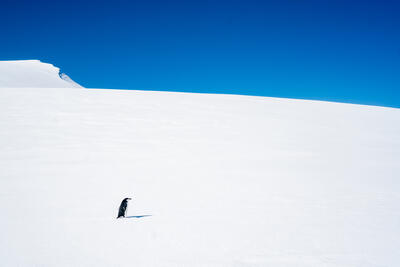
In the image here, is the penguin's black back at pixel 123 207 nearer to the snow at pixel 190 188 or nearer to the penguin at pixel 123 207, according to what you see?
the penguin at pixel 123 207

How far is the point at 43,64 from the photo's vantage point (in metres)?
71.0

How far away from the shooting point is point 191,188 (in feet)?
23.6

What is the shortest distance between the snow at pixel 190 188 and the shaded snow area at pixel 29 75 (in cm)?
3635

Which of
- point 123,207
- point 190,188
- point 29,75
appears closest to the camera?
point 123,207

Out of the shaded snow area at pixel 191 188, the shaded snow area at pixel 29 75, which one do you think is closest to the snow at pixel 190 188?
the shaded snow area at pixel 191 188

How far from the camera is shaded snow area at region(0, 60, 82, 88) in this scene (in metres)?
47.0

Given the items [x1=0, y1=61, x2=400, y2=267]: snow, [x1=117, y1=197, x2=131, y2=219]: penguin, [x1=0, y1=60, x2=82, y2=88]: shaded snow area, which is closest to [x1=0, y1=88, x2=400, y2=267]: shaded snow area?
[x1=0, y1=61, x2=400, y2=267]: snow

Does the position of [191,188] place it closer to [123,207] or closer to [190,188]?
[190,188]

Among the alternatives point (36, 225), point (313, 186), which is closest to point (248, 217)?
point (313, 186)

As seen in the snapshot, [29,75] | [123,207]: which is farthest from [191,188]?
[29,75]

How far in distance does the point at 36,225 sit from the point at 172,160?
541 cm

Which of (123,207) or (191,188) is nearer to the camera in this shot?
(123,207)

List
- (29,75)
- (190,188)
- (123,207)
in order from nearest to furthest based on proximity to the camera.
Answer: (123,207)
(190,188)
(29,75)

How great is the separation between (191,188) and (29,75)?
196 ft
